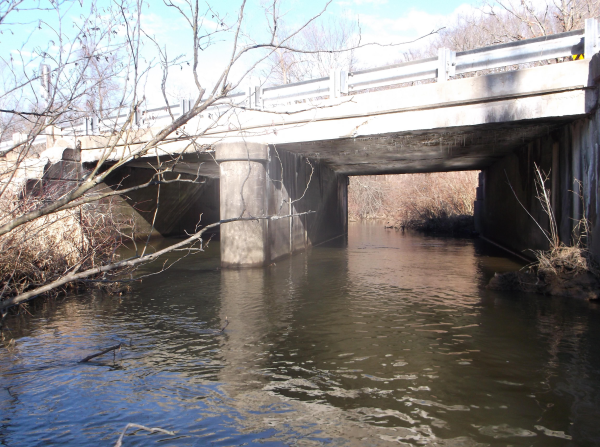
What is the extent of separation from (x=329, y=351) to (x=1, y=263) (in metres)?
5.01

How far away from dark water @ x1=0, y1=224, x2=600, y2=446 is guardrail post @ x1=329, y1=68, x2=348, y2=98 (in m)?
4.08

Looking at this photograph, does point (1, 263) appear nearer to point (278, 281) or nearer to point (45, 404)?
point (45, 404)

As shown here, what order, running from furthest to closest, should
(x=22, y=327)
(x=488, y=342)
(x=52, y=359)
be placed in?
1. (x=22, y=327)
2. (x=488, y=342)
3. (x=52, y=359)

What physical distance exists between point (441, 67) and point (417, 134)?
1.60 meters

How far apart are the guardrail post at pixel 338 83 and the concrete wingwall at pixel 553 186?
432 centimetres

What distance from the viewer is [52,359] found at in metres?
4.99

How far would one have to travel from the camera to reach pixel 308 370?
4.66m

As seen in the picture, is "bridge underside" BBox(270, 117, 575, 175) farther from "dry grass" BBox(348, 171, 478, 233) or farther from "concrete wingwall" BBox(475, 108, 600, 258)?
"dry grass" BBox(348, 171, 478, 233)

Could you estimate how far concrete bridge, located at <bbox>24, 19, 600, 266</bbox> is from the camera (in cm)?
786

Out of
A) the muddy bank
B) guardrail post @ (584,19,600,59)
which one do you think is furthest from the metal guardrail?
the muddy bank

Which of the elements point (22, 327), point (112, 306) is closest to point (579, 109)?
point (112, 306)

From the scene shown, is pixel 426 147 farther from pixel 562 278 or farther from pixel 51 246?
pixel 51 246

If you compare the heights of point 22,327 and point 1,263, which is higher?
point 1,263

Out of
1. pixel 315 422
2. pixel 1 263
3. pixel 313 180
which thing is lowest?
pixel 315 422
